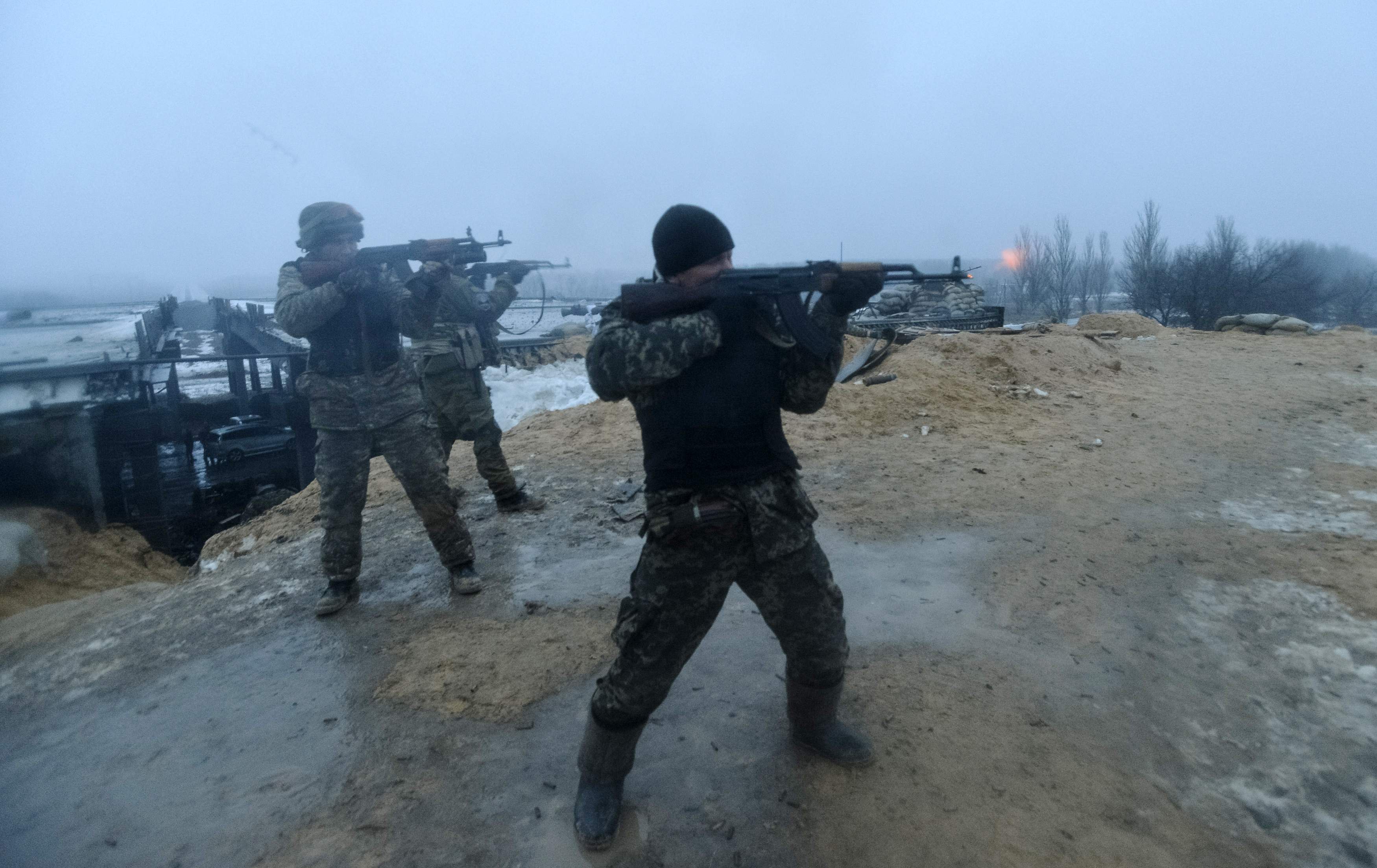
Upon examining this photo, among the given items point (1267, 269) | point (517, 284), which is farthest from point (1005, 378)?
point (1267, 269)

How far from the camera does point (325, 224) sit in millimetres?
3906

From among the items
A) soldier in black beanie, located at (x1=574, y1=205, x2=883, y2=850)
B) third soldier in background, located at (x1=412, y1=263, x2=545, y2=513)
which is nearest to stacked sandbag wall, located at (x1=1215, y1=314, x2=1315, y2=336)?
third soldier in background, located at (x1=412, y1=263, x2=545, y2=513)

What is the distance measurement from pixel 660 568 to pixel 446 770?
3.99 ft

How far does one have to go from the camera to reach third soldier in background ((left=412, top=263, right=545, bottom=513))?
17.5ft

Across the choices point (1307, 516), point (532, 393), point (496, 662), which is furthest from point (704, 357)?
point (532, 393)

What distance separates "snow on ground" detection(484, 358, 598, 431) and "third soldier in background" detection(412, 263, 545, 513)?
4973mm

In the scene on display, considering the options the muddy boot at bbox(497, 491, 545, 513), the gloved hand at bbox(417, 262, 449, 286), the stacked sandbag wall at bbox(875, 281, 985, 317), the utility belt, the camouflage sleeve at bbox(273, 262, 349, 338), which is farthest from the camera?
the stacked sandbag wall at bbox(875, 281, 985, 317)

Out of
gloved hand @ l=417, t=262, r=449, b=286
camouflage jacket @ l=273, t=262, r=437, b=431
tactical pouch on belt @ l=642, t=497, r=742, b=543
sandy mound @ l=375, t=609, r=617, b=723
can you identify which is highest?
gloved hand @ l=417, t=262, r=449, b=286

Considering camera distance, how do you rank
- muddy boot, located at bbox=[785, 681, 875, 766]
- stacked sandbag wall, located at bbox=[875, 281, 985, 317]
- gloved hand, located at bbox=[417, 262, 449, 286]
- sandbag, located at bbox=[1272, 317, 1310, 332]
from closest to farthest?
muddy boot, located at bbox=[785, 681, 875, 766] → gloved hand, located at bbox=[417, 262, 449, 286] → sandbag, located at bbox=[1272, 317, 1310, 332] → stacked sandbag wall, located at bbox=[875, 281, 985, 317]

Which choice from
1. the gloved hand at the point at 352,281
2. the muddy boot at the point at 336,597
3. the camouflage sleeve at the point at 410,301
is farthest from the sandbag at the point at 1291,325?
the muddy boot at the point at 336,597

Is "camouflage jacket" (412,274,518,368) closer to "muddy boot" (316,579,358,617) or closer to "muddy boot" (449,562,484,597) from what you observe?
"muddy boot" (449,562,484,597)

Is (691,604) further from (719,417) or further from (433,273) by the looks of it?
(433,273)

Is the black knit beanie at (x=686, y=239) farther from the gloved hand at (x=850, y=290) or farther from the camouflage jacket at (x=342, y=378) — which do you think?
the camouflage jacket at (x=342, y=378)

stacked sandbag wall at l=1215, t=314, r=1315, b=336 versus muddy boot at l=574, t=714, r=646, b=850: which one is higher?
stacked sandbag wall at l=1215, t=314, r=1315, b=336
